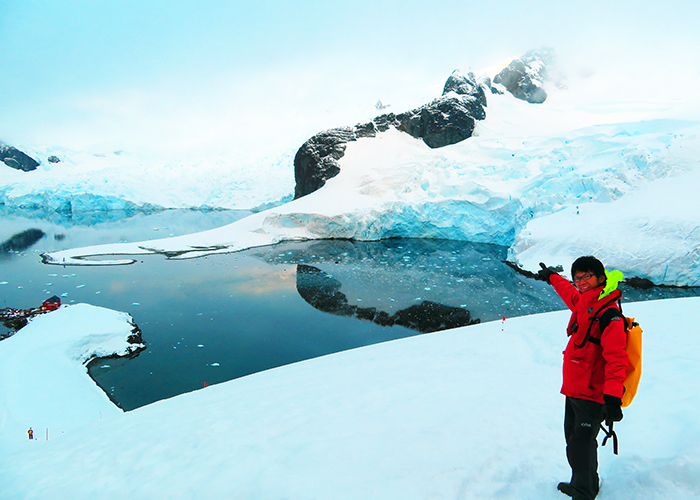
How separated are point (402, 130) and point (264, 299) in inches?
1342

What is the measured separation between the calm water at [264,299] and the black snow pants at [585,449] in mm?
7343

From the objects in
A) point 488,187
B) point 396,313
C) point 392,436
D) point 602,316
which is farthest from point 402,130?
point 602,316

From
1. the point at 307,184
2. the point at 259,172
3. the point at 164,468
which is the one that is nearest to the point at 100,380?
the point at 164,468

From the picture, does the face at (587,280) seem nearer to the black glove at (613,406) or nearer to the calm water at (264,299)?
the black glove at (613,406)

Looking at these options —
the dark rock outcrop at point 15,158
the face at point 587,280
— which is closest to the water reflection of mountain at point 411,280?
the face at point 587,280

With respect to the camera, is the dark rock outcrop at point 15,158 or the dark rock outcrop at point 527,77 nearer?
the dark rock outcrop at point 527,77

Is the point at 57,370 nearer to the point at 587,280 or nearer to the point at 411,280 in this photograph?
the point at 587,280

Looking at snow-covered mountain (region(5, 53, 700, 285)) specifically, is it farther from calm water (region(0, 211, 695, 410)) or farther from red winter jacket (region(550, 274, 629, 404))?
red winter jacket (region(550, 274, 629, 404))

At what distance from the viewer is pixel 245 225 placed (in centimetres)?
2789

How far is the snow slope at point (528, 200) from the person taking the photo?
527 inches

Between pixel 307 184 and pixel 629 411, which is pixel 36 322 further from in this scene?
pixel 307 184

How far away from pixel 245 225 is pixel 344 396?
25549mm

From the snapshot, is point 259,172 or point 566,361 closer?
point 566,361

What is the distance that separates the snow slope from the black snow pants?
14.3 metres
